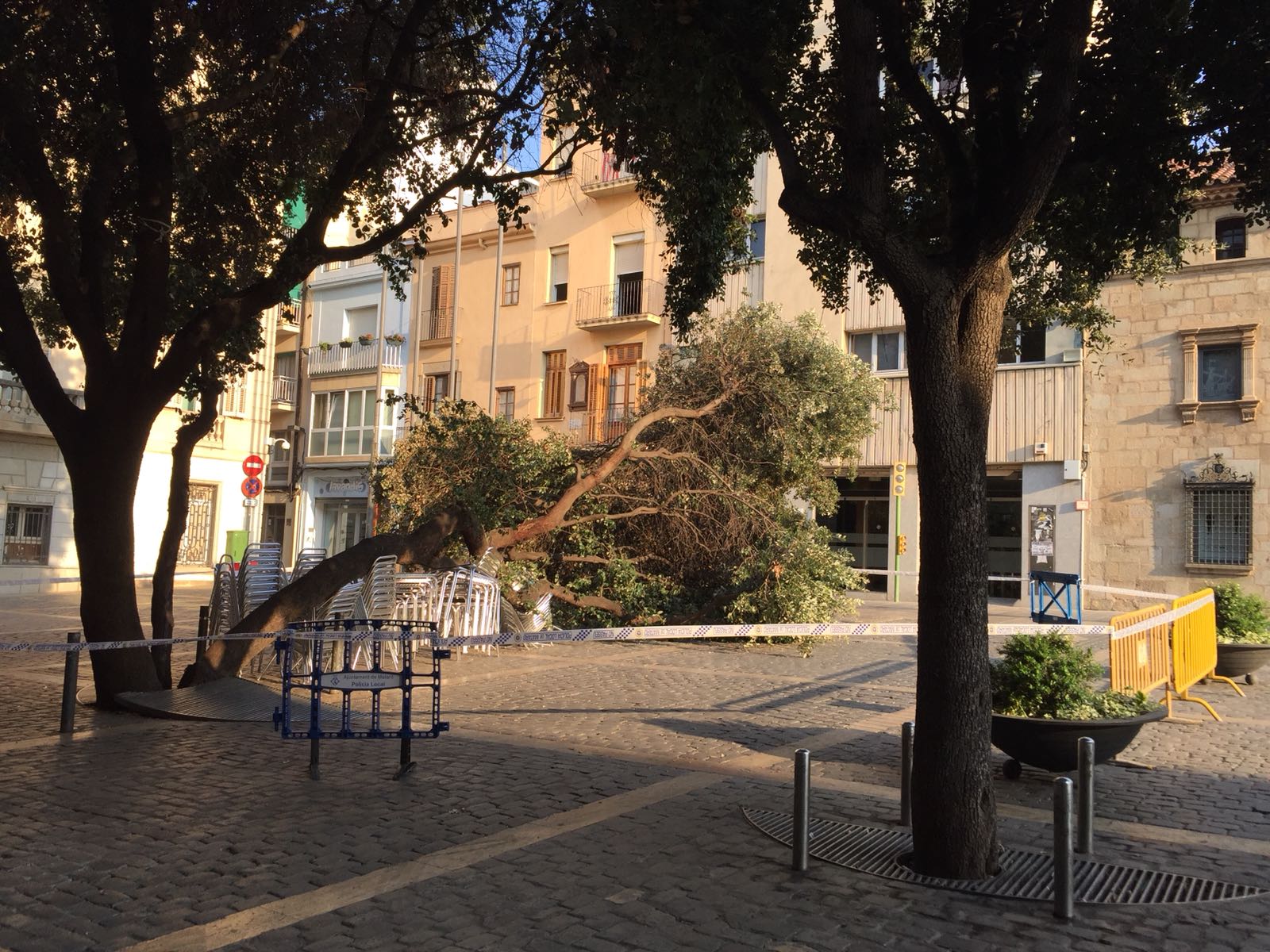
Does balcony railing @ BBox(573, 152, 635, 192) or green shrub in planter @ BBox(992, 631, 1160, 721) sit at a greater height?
balcony railing @ BBox(573, 152, 635, 192)

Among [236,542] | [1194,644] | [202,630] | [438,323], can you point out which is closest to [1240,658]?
[1194,644]

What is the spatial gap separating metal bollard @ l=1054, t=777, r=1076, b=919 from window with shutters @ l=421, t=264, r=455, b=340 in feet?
115

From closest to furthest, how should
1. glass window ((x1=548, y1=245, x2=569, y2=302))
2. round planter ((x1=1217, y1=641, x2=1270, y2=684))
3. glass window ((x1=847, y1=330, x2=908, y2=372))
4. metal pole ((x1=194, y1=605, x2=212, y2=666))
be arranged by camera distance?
metal pole ((x1=194, y1=605, x2=212, y2=666)) < round planter ((x1=1217, y1=641, x2=1270, y2=684)) < glass window ((x1=847, y1=330, x2=908, y2=372)) < glass window ((x1=548, y1=245, x2=569, y2=302))

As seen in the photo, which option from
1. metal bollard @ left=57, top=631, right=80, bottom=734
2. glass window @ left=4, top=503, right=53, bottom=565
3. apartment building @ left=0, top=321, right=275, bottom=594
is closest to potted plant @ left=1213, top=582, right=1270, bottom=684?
metal bollard @ left=57, top=631, right=80, bottom=734

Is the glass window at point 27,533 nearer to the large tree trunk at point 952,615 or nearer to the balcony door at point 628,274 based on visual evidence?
the balcony door at point 628,274

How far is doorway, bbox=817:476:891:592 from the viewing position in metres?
28.8

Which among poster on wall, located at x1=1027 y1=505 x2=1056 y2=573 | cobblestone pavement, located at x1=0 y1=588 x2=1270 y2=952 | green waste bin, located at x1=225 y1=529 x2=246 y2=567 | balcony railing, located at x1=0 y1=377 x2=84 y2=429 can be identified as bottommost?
cobblestone pavement, located at x1=0 y1=588 x2=1270 y2=952

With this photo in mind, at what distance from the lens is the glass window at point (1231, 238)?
23.8 metres

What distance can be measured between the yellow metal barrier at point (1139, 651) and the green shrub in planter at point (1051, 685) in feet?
3.09

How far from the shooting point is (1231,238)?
24047 mm

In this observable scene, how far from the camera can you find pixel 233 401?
33312 mm

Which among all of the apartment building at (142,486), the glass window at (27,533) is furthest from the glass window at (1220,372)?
the glass window at (27,533)

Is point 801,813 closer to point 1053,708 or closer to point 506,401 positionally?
point 1053,708

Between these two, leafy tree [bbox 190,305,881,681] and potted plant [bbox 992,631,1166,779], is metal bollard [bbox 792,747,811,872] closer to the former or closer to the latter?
potted plant [bbox 992,631,1166,779]
